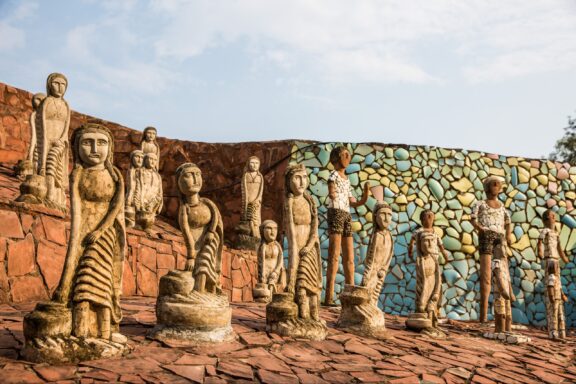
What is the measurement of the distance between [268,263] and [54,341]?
551 centimetres

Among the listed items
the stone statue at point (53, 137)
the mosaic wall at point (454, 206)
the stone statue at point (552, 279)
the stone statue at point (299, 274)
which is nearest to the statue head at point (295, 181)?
the stone statue at point (299, 274)

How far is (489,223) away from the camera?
10180mm

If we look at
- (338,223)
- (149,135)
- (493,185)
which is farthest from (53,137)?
(493,185)

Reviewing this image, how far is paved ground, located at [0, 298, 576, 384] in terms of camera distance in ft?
15.7

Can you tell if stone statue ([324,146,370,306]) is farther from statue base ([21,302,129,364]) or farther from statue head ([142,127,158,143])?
statue head ([142,127,158,143])

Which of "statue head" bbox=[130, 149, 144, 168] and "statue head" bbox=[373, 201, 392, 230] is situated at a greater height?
"statue head" bbox=[130, 149, 144, 168]

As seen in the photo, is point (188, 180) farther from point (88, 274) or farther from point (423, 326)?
point (423, 326)

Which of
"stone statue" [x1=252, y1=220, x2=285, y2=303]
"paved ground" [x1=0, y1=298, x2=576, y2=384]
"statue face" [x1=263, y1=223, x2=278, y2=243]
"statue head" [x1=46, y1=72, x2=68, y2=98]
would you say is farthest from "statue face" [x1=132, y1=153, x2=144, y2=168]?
"paved ground" [x1=0, y1=298, x2=576, y2=384]

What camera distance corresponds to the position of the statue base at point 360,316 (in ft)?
24.4

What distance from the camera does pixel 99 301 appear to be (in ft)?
16.8

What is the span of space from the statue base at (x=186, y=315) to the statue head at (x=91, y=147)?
4.26ft

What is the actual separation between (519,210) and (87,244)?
1139 cm

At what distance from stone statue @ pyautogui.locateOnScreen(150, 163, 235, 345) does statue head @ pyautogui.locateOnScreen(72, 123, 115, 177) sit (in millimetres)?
1054

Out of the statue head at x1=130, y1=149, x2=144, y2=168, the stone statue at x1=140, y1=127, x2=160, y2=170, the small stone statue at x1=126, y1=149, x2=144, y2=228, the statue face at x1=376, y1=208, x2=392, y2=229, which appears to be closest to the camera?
the statue face at x1=376, y1=208, x2=392, y2=229
